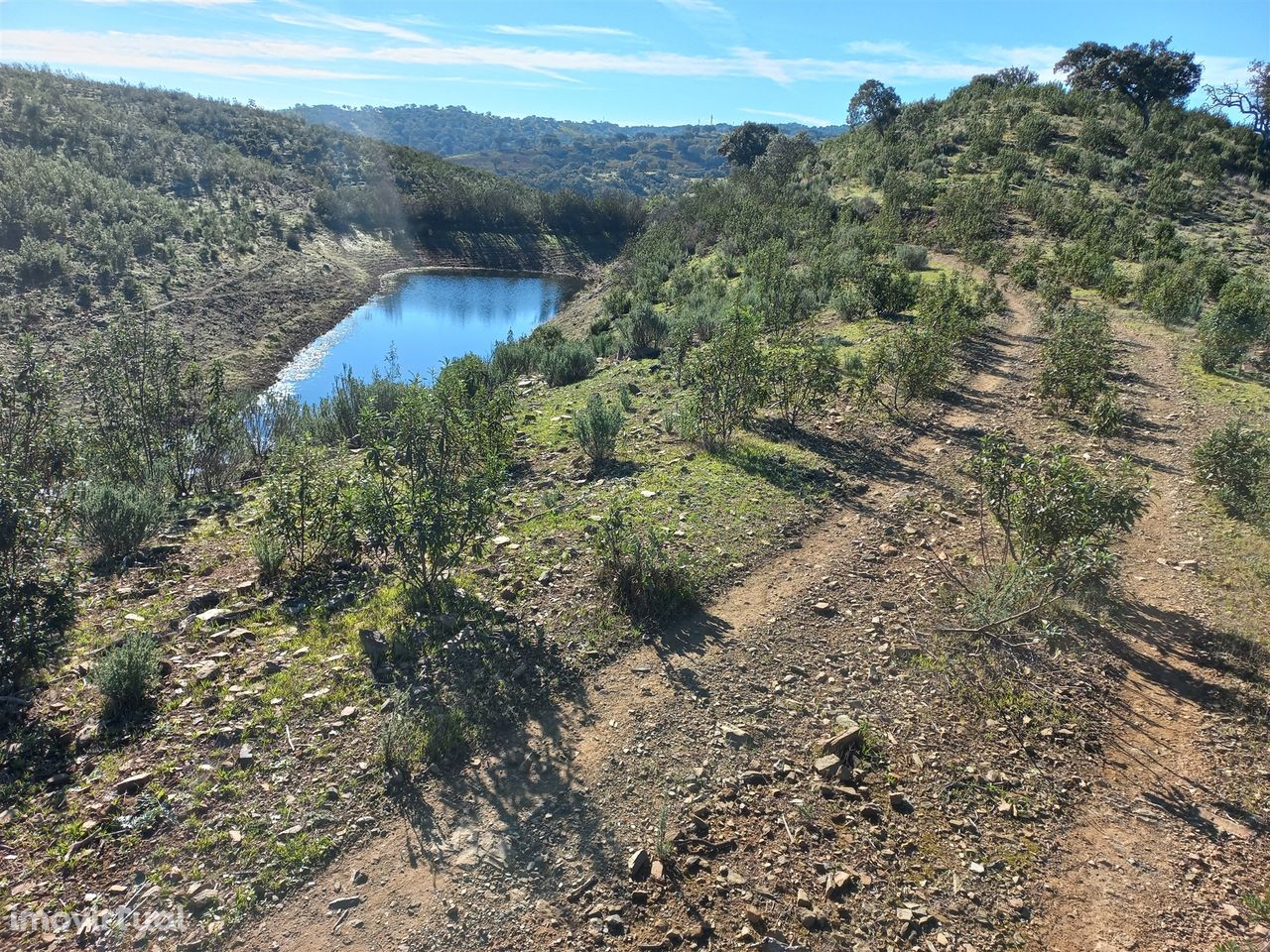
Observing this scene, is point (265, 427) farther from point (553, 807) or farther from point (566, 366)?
point (553, 807)

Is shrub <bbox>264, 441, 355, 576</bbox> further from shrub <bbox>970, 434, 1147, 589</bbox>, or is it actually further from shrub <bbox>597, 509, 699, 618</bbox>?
shrub <bbox>970, 434, 1147, 589</bbox>

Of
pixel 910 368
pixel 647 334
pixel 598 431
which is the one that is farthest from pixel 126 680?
pixel 647 334

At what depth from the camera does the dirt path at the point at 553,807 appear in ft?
13.9

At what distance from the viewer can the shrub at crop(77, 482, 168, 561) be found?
8.34m

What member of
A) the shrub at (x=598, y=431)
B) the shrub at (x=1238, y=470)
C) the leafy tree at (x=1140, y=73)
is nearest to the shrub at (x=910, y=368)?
the shrub at (x=1238, y=470)

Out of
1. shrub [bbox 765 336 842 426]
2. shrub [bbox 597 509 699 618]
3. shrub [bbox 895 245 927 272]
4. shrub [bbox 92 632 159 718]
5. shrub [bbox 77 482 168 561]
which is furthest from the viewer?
shrub [bbox 895 245 927 272]

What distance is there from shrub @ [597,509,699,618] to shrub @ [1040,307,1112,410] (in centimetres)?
947

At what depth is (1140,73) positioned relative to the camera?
4391cm

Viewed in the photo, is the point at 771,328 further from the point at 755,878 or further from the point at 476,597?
the point at 755,878

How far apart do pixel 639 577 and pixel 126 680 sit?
15.9 ft

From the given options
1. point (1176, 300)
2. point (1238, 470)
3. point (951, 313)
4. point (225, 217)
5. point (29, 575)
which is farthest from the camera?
point (225, 217)

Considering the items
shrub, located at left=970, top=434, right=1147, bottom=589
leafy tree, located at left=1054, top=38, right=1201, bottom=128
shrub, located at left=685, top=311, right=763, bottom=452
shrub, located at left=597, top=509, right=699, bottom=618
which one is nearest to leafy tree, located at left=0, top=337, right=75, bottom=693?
shrub, located at left=597, top=509, right=699, bottom=618

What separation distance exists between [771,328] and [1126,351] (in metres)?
8.49

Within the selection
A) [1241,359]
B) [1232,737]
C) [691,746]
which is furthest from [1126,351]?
[691,746]
